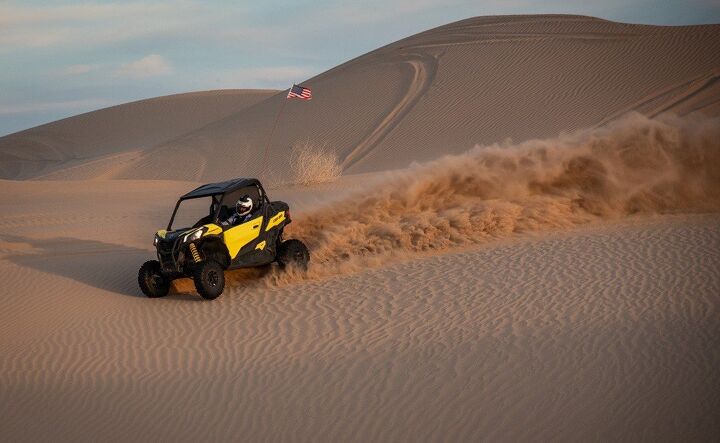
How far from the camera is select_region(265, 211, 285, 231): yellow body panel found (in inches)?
440

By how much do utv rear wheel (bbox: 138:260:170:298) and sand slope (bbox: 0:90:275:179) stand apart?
1901 inches

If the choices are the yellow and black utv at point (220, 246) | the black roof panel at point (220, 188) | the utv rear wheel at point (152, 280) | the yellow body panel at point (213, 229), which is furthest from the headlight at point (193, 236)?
the black roof panel at point (220, 188)

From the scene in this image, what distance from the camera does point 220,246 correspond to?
34.6ft

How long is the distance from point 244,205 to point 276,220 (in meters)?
0.59

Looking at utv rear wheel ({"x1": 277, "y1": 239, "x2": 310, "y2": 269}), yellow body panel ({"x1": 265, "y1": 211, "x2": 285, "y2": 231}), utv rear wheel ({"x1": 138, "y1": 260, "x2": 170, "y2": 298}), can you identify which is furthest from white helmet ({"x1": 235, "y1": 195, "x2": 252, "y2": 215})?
utv rear wheel ({"x1": 138, "y1": 260, "x2": 170, "y2": 298})

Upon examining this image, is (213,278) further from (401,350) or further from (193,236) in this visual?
(401,350)

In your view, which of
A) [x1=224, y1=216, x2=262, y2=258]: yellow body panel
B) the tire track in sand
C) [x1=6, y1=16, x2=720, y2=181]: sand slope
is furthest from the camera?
the tire track in sand

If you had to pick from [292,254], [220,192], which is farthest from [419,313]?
[220,192]

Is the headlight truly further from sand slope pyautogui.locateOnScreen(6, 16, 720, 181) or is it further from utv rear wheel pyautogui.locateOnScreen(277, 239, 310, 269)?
sand slope pyautogui.locateOnScreen(6, 16, 720, 181)

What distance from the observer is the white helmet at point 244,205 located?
1098 centimetres

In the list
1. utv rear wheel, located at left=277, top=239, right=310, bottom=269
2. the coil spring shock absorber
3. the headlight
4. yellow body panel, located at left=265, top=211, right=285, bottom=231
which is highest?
the headlight

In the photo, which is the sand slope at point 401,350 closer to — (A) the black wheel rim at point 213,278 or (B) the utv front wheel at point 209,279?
(B) the utv front wheel at point 209,279

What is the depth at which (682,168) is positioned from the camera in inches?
574

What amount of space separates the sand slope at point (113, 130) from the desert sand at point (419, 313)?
41.2 m
